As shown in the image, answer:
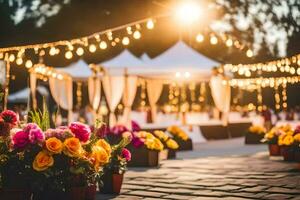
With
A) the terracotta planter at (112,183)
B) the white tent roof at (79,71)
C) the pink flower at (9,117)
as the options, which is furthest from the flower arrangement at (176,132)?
the pink flower at (9,117)

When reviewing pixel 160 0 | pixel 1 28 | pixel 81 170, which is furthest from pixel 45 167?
pixel 160 0

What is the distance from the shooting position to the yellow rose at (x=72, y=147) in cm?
508

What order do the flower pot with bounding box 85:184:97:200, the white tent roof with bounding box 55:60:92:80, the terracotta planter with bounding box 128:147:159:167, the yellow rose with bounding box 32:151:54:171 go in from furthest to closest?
1. the white tent roof with bounding box 55:60:92:80
2. the terracotta planter with bounding box 128:147:159:167
3. the flower pot with bounding box 85:184:97:200
4. the yellow rose with bounding box 32:151:54:171

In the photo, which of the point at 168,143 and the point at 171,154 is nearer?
the point at 168,143

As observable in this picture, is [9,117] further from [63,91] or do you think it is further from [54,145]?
[63,91]

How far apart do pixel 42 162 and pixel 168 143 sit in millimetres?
6532

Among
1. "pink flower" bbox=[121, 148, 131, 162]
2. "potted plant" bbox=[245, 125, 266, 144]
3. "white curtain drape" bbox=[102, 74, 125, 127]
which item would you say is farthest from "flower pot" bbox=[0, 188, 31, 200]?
"potted plant" bbox=[245, 125, 266, 144]

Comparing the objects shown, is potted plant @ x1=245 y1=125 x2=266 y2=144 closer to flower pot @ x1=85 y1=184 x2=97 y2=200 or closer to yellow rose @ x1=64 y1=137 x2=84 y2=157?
flower pot @ x1=85 y1=184 x2=97 y2=200

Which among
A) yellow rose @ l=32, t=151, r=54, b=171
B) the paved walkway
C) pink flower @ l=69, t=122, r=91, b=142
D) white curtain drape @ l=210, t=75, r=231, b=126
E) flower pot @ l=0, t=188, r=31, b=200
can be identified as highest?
white curtain drape @ l=210, t=75, r=231, b=126

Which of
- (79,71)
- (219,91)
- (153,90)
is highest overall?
(79,71)

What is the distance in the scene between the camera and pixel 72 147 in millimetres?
5078

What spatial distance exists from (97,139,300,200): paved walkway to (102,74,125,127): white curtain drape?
5988 millimetres

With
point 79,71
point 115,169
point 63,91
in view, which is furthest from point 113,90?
point 115,169

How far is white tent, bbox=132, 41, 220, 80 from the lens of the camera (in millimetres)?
16453
